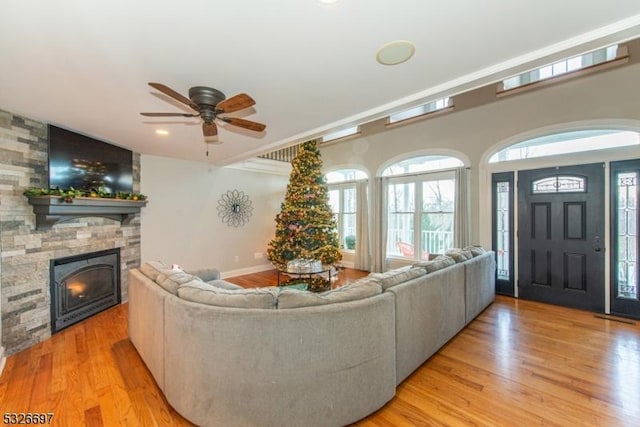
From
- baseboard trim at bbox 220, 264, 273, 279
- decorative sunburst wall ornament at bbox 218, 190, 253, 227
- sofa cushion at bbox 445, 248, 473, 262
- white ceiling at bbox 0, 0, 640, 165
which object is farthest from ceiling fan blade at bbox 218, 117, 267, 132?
baseboard trim at bbox 220, 264, 273, 279

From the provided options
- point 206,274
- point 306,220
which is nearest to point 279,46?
point 206,274

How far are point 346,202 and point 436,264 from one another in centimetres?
447

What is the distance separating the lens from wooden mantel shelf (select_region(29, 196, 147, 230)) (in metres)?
3.06

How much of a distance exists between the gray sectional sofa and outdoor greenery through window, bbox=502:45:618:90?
3664 millimetres

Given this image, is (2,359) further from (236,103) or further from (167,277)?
(236,103)

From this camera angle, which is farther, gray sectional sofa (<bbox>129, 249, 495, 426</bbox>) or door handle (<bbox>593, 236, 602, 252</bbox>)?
door handle (<bbox>593, 236, 602, 252</bbox>)

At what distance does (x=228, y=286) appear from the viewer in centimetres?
312

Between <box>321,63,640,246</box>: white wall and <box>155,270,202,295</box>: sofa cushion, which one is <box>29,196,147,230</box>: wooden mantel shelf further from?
<box>321,63,640,246</box>: white wall

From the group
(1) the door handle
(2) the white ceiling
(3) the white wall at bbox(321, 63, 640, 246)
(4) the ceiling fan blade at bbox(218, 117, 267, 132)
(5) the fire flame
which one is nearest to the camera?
(2) the white ceiling

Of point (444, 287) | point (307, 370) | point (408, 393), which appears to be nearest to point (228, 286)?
point (307, 370)

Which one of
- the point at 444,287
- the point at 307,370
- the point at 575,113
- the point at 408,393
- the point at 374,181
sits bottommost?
the point at 408,393

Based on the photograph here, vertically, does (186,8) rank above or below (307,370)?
above

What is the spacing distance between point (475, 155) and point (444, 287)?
3.21m

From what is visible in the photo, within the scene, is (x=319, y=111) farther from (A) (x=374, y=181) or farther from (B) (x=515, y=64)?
(A) (x=374, y=181)
